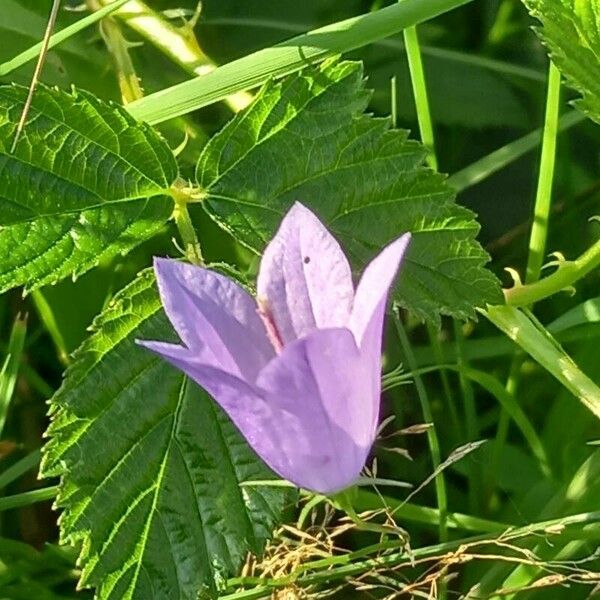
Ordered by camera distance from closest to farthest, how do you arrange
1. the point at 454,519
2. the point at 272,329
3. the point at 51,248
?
1. the point at 272,329
2. the point at 51,248
3. the point at 454,519

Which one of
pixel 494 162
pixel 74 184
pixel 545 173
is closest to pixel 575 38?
pixel 545 173

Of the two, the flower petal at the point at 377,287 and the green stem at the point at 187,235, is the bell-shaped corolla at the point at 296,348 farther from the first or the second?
the green stem at the point at 187,235

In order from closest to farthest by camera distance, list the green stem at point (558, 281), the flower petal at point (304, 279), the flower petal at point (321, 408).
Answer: the flower petal at point (321, 408) → the flower petal at point (304, 279) → the green stem at point (558, 281)

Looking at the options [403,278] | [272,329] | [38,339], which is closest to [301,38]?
[403,278]

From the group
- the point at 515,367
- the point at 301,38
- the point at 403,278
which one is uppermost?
the point at 301,38

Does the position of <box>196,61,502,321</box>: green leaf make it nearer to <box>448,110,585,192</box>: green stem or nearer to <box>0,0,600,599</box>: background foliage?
<box>0,0,600,599</box>: background foliage

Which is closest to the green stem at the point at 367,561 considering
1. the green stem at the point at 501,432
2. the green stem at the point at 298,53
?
the green stem at the point at 501,432

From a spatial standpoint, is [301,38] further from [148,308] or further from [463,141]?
[463,141]

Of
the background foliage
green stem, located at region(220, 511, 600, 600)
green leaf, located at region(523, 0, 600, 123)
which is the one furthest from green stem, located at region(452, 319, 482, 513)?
green leaf, located at region(523, 0, 600, 123)
